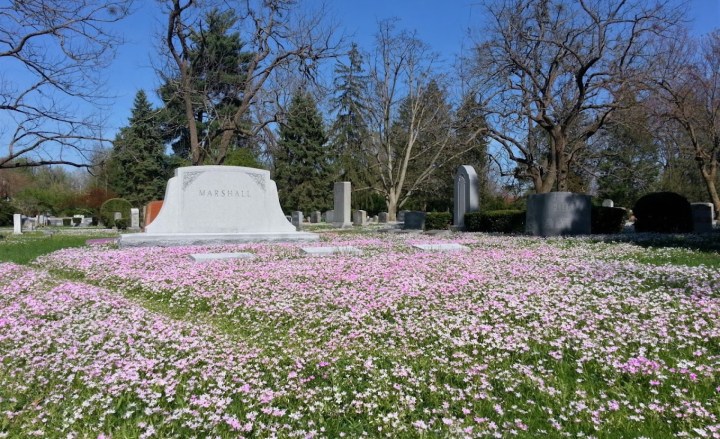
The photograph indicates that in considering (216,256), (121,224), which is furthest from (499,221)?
(121,224)

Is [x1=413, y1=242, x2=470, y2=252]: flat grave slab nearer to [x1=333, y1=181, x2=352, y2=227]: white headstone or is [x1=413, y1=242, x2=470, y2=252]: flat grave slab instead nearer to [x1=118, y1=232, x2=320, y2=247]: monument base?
[x1=118, y1=232, x2=320, y2=247]: monument base

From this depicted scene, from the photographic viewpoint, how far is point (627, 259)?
32.5 feet

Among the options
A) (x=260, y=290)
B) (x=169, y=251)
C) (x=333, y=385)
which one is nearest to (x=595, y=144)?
(x=169, y=251)

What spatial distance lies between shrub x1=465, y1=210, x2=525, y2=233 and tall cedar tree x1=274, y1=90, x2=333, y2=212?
29400 millimetres

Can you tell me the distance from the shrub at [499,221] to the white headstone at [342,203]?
10128 millimetres

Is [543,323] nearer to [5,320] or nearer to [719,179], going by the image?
[5,320]

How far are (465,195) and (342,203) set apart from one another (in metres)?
9.23

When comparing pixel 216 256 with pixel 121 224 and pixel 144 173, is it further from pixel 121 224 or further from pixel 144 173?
pixel 144 173

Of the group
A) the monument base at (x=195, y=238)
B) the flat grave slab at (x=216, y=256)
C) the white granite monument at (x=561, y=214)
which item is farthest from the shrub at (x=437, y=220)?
the flat grave slab at (x=216, y=256)

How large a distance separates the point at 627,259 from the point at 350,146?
141ft

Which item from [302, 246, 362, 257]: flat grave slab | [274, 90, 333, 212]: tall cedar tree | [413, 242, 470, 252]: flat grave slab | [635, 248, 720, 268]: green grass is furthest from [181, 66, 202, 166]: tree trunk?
[274, 90, 333, 212]: tall cedar tree

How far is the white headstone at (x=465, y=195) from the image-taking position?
75.1 feet

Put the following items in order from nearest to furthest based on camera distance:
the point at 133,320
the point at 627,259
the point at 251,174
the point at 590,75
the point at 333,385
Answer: the point at 333,385 → the point at 133,320 → the point at 627,259 → the point at 251,174 → the point at 590,75

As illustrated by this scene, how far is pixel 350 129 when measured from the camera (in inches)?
2068
